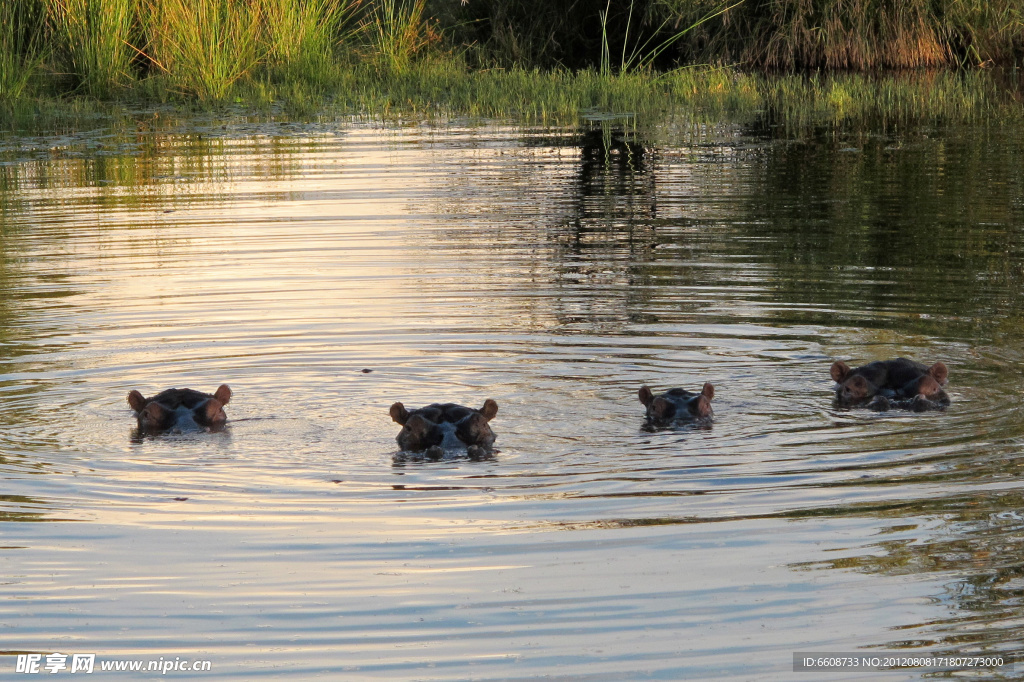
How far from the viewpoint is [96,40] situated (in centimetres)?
2147

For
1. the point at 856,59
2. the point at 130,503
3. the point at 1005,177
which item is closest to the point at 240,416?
the point at 130,503

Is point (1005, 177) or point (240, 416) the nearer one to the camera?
point (240, 416)

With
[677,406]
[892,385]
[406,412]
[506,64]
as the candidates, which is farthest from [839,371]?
[506,64]

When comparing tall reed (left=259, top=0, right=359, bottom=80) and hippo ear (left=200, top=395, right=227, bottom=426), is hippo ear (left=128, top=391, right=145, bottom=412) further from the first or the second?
tall reed (left=259, top=0, right=359, bottom=80)

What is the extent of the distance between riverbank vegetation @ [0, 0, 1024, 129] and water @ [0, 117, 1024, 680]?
6530 millimetres

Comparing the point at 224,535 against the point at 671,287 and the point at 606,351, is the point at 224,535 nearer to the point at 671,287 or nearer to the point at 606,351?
the point at 606,351

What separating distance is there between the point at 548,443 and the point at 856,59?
849 inches

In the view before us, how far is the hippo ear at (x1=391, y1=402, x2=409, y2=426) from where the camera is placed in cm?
656

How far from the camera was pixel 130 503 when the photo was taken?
599cm

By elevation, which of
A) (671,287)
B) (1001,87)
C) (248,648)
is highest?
(1001,87)

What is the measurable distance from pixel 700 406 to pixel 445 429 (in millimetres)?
1241

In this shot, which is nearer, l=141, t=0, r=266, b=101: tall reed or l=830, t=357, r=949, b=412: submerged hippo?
l=830, t=357, r=949, b=412: submerged hippo

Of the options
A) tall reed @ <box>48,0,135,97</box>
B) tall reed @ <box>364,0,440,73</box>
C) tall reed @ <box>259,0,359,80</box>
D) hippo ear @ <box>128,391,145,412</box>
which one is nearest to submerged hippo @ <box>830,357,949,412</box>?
hippo ear @ <box>128,391,145,412</box>

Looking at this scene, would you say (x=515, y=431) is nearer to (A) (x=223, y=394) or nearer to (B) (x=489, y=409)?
(B) (x=489, y=409)
